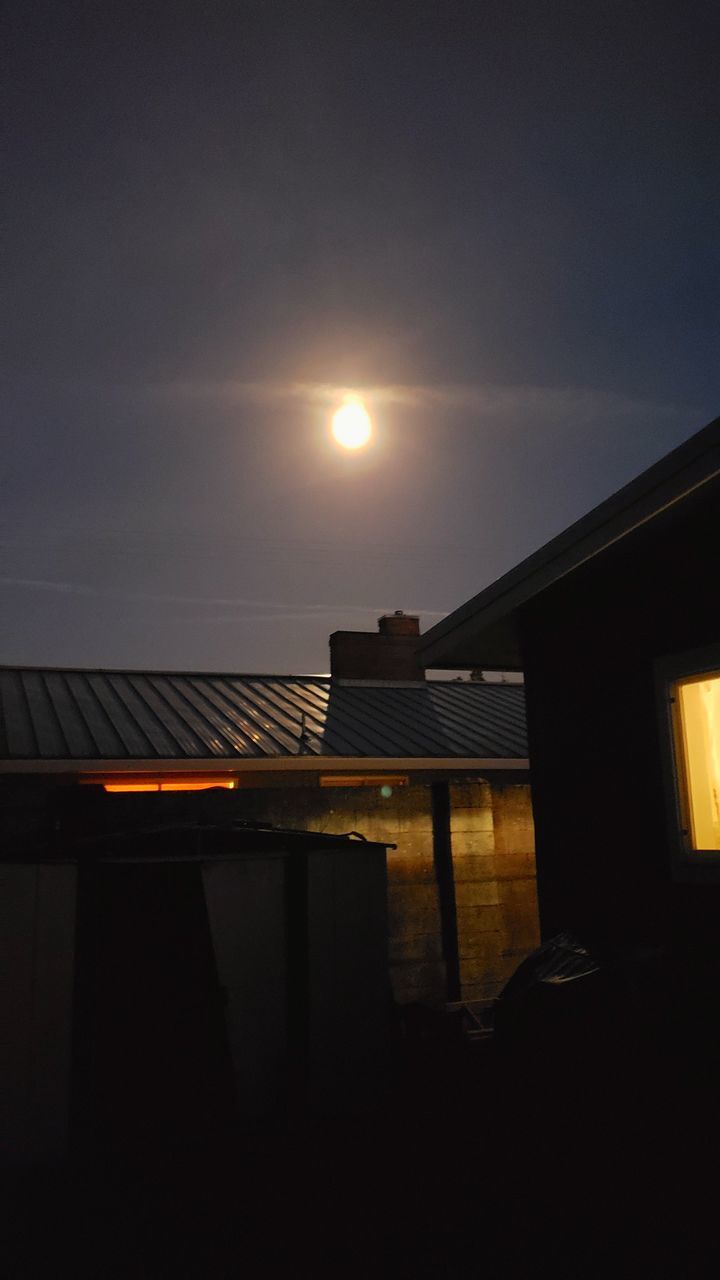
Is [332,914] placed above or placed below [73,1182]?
above

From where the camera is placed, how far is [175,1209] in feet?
16.0

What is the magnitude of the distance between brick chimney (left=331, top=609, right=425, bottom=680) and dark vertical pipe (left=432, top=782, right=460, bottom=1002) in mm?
5261

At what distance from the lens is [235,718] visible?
42.4ft

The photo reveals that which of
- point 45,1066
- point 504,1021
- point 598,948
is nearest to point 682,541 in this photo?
point 598,948

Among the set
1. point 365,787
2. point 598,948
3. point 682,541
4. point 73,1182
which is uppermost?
point 682,541

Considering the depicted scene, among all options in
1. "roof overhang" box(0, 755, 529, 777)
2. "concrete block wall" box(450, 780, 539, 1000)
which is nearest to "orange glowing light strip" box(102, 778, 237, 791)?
"roof overhang" box(0, 755, 529, 777)

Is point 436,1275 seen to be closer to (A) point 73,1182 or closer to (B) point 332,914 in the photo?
(A) point 73,1182

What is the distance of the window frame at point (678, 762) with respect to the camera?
18.1 ft

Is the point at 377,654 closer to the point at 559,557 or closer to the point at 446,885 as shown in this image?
the point at 446,885

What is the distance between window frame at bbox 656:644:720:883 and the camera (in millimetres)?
5532

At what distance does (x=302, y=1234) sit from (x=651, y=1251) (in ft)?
5.51

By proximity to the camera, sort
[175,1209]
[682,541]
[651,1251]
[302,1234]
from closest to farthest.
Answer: [651,1251], [302,1234], [175,1209], [682,541]

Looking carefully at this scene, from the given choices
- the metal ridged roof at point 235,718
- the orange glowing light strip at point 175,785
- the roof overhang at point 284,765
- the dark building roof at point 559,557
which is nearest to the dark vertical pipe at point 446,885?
the roof overhang at point 284,765

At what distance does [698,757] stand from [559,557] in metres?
1.86
